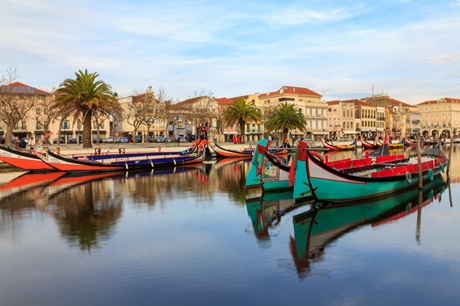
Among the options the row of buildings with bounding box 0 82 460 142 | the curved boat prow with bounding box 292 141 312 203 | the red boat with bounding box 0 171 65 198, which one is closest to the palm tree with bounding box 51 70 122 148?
the row of buildings with bounding box 0 82 460 142

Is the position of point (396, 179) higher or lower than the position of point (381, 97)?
lower

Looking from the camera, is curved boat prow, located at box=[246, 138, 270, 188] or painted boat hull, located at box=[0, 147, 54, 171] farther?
painted boat hull, located at box=[0, 147, 54, 171]

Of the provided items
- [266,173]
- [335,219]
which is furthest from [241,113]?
[335,219]

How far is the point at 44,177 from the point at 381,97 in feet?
391

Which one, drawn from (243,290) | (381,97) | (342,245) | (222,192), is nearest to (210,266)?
(243,290)

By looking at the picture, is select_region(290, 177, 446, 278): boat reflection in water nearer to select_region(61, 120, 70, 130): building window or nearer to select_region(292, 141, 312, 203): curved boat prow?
select_region(292, 141, 312, 203): curved boat prow

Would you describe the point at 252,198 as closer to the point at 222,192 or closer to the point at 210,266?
the point at 222,192

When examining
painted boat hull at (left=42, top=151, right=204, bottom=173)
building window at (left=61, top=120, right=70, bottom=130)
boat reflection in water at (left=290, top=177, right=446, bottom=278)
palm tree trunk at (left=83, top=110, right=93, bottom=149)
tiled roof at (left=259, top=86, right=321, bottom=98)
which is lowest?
boat reflection in water at (left=290, top=177, right=446, bottom=278)

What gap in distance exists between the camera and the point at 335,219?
47.3ft

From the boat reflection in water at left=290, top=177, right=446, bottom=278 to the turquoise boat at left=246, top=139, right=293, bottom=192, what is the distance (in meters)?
3.77

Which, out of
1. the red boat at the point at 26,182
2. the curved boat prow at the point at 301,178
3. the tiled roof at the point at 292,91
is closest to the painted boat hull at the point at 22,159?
the red boat at the point at 26,182

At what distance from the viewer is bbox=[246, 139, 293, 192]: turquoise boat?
64.3 feet

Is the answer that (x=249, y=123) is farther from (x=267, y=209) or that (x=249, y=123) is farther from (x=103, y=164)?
(x=267, y=209)

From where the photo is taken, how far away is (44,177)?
26406 mm
